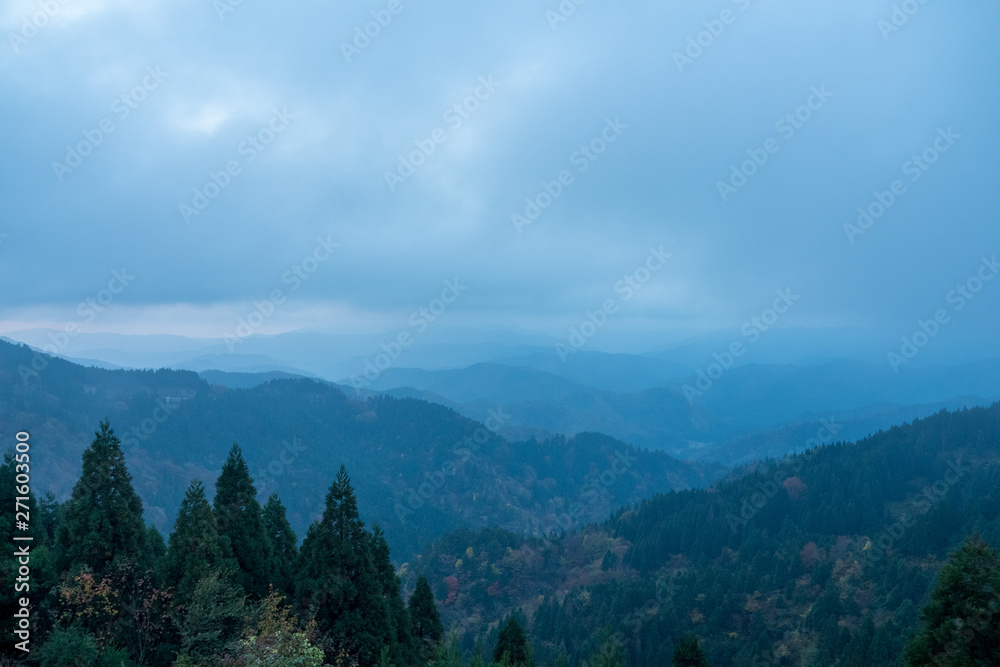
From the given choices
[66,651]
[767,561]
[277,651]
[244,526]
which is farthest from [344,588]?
[767,561]

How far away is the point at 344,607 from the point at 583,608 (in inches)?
2679

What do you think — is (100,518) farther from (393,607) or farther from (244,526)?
(393,607)

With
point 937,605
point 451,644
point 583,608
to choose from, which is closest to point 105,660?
point 451,644

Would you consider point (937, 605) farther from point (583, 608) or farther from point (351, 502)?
point (583, 608)

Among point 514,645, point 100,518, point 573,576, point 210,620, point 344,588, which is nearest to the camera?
point 210,620

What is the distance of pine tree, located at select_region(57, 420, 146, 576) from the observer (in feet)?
74.8

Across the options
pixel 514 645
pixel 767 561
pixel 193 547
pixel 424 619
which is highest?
pixel 193 547

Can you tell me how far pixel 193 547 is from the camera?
22953mm

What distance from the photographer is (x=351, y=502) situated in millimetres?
26641

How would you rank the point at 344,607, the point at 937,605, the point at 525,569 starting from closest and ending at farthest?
the point at 937,605
the point at 344,607
the point at 525,569

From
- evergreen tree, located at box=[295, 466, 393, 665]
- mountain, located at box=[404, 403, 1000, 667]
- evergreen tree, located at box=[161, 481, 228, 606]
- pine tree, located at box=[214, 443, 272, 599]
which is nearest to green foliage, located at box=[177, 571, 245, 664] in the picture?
evergreen tree, located at box=[161, 481, 228, 606]

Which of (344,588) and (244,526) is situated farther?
(244,526)

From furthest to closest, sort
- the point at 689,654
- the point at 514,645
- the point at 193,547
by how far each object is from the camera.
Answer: the point at 514,645, the point at 193,547, the point at 689,654

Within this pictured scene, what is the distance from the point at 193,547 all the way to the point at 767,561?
77589 millimetres
